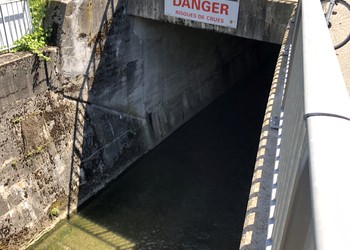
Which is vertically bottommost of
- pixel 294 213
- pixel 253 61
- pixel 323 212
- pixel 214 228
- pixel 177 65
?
pixel 214 228

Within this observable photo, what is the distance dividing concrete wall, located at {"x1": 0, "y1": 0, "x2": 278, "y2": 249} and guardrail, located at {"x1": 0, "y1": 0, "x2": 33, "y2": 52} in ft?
1.97

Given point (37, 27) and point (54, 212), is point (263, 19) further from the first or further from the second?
point (54, 212)

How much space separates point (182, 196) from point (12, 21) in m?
6.00

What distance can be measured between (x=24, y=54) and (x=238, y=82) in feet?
35.6

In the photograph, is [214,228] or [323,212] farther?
[214,228]

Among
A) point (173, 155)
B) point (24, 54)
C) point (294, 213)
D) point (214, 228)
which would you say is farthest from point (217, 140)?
point (294, 213)

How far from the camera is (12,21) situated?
26.4ft

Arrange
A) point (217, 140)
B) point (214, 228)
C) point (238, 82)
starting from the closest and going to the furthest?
point (214, 228) → point (217, 140) → point (238, 82)

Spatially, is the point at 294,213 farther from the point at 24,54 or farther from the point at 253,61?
the point at 253,61

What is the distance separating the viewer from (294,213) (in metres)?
1.79

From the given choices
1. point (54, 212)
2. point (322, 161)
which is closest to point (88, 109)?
point (54, 212)

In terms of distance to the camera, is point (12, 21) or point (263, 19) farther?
point (263, 19)

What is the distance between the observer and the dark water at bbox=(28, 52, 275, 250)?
909 centimetres

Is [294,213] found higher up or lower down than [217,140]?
higher up
